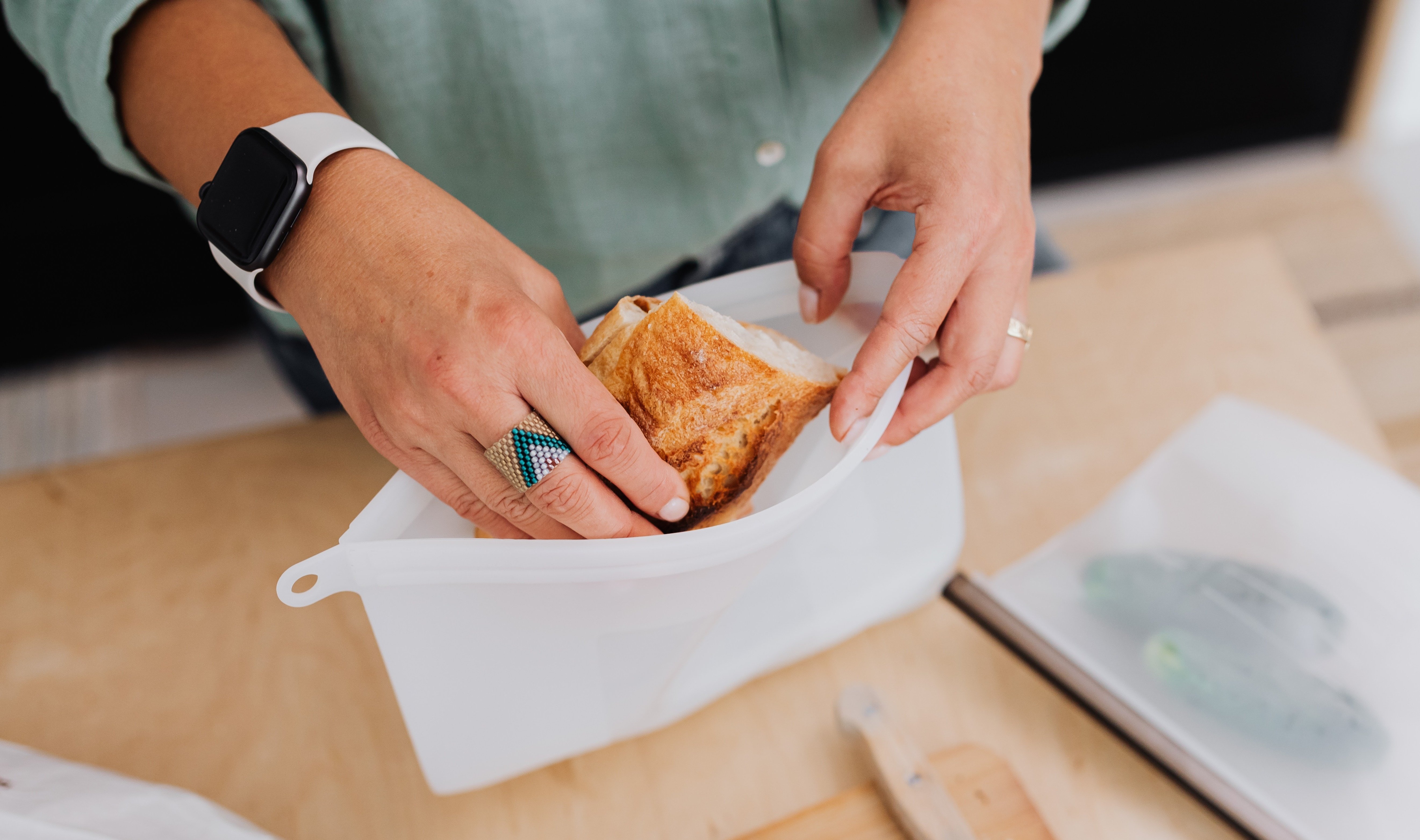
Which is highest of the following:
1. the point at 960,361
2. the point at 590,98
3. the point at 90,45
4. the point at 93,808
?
the point at 90,45

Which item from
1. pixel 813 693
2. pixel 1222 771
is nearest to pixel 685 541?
pixel 813 693

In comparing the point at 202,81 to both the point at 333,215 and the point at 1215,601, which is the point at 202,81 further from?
the point at 1215,601

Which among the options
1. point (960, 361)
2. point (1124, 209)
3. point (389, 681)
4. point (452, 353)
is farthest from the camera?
point (1124, 209)

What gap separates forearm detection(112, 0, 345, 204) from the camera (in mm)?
525

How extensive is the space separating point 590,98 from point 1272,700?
0.66 meters

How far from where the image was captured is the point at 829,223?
0.54 meters

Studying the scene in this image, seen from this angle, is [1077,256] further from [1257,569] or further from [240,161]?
[240,161]

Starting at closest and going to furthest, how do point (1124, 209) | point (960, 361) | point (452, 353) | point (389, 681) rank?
point (452, 353), point (960, 361), point (389, 681), point (1124, 209)

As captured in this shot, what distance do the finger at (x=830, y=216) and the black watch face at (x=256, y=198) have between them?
0.29 metres

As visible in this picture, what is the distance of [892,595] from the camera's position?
0.65 m

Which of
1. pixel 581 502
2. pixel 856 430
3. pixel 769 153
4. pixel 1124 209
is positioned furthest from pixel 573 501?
pixel 1124 209

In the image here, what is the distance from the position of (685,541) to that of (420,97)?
46cm

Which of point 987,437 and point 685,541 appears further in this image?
point 987,437

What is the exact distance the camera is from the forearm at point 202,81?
525mm
